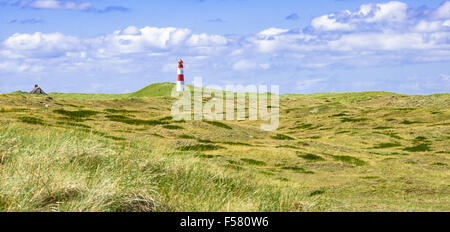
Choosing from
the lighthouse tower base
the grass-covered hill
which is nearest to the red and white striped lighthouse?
the lighthouse tower base

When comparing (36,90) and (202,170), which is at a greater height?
(36,90)

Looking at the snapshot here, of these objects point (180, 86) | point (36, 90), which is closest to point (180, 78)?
point (180, 86)

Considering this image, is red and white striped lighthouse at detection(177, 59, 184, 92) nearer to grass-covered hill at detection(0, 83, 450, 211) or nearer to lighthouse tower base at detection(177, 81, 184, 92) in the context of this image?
lighthouse tower base at detection(177, 81, 184, 92)

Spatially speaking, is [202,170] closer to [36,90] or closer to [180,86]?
[180,86]

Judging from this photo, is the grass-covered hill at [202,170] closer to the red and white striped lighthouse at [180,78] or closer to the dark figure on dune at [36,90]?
the dark figure on dune at [36,90]

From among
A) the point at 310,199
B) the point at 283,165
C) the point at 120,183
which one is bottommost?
the point at 283,165

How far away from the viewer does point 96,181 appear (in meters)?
11.5

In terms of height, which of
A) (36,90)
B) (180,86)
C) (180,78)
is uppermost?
(180,78)

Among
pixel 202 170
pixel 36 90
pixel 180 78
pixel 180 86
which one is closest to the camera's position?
pixel 202 170

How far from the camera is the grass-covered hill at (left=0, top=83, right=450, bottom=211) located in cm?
1115

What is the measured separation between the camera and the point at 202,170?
1595 cm
